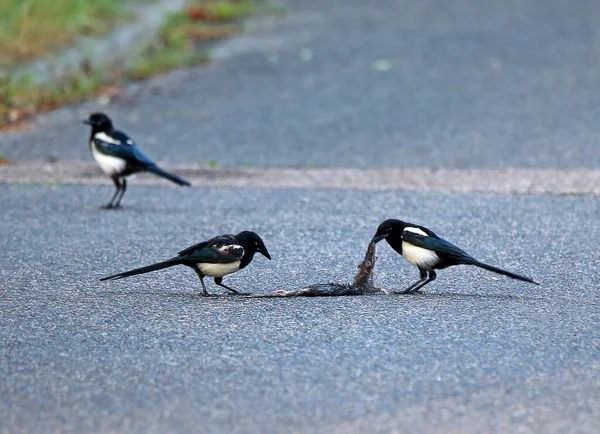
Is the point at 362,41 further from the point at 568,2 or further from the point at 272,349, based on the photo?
the point at 272,349

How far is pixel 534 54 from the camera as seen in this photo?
16719 millimetres

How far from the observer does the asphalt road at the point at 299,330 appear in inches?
177

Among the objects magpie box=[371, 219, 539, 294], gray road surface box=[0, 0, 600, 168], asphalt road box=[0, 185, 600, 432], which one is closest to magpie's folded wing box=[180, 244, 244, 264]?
asphalt road box=[0, 185, 600, 432]

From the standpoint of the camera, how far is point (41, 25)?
17.3 m

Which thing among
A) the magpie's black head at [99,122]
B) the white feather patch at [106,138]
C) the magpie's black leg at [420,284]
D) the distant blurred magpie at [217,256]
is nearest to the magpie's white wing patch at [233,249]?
the distant blurred magpie at [217,256]

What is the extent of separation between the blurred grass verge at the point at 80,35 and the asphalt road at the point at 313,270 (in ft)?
1.79

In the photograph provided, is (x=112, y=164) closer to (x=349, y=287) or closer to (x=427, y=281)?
(x=349, y=287)

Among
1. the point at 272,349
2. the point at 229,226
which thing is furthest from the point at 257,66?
the point at 272,349

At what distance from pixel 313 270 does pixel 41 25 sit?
1154 cm

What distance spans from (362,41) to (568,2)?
23.3ft

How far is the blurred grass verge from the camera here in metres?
13.4

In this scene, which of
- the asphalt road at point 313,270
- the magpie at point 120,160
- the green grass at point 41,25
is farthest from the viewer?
the green grass at point 41,25

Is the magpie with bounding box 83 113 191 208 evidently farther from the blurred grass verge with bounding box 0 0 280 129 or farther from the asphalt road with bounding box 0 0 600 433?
the blurred grass verge with bounding box 0 0 280 129

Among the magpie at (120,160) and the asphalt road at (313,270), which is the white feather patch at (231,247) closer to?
the asphalt road at (313,270)
